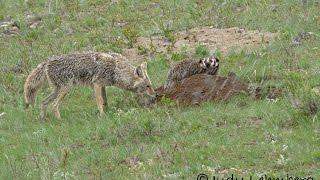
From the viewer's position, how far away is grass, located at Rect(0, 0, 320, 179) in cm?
925

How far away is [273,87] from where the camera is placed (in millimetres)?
12141

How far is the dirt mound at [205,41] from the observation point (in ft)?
50.3

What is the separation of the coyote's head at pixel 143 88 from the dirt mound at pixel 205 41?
267cm

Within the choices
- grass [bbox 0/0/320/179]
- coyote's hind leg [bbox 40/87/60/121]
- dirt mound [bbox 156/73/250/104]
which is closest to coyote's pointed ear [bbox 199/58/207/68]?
grass [bbox 0/0/320/179]

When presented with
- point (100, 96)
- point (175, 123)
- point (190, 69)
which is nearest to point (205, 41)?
point (190, 69)

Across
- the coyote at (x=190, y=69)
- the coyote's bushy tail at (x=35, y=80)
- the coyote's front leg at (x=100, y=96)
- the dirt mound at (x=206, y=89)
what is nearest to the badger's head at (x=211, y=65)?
the coyote at (x=190, y=69)

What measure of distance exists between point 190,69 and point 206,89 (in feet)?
4.33

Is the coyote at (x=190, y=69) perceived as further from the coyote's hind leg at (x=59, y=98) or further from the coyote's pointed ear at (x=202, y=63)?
the coyote's hind leg at (x=59, y=98)

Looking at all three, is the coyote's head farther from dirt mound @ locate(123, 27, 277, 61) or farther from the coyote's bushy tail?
dirt mound @ locate(123, 27, 277, 61)

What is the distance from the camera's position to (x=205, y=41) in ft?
52.1

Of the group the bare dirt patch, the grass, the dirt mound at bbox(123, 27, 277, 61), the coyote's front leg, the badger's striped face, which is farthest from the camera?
the dirt mound at bbox(123, 27, 277, 61)

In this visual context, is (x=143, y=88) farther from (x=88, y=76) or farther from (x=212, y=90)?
(x=212, y=90)

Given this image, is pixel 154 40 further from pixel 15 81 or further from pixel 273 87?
pixel 273 87

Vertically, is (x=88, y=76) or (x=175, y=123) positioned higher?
(x=88, y=76)
